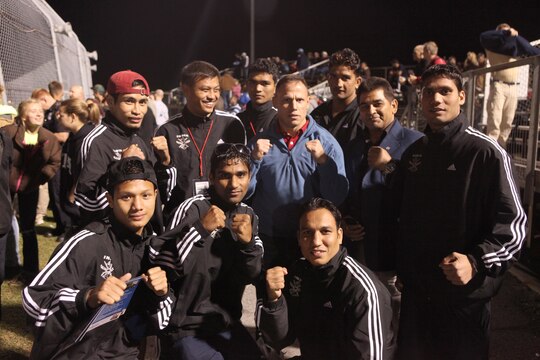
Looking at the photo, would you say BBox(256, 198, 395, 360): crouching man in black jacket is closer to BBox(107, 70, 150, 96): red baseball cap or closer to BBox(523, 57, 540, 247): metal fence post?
BBox(107, 70, 150, 96): red baseball cap

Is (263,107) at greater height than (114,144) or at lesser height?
greater

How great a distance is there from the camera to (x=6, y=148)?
3.78 metres

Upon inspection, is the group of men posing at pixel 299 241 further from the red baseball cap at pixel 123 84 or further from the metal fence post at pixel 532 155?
the metal fence post at pixel 532 155

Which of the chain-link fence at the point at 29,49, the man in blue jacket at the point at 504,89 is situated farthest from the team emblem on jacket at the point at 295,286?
the man in blue jacket at the point at 504,89

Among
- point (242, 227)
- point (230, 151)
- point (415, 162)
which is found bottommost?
point (242, 227)

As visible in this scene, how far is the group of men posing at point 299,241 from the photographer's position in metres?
2.41

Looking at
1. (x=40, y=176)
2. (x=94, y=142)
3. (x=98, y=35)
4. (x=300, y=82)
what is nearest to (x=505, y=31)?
(x=300, y=82)

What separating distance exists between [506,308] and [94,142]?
376cm

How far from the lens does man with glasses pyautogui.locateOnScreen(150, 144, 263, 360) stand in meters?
2.63

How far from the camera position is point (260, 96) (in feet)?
13.4

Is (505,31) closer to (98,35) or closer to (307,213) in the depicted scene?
(307,213)

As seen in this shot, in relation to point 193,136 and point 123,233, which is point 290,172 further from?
point 123,233

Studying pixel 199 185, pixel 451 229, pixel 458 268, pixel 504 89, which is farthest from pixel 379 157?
pixel 504 89

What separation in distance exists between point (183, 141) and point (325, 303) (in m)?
1.65
